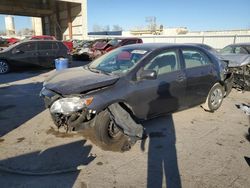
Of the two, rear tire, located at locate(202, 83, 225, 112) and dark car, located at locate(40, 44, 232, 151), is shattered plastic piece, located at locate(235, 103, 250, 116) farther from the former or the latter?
dark car, located at locate(40, 44, 232, 151)

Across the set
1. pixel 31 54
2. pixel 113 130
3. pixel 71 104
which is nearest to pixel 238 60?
pixel 113 130

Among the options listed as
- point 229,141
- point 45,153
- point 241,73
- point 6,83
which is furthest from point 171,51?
point 6,83

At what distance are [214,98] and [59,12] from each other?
31407 mm

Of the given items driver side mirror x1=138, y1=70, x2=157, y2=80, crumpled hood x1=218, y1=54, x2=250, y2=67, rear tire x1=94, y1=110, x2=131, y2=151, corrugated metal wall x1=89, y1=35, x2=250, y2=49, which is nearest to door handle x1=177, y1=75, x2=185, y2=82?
driver side mirror x1=138, y1=70, x2=157, y2=80

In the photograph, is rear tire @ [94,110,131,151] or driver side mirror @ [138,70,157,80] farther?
driver side mirror @ [138,70,157,80]

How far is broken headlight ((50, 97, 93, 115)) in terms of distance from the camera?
3.72 meters

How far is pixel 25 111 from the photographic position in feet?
19.9

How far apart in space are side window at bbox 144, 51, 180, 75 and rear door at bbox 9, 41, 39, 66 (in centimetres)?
948

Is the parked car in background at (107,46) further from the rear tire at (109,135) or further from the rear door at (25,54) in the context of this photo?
the rear tire at (109,135)

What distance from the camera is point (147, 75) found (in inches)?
166

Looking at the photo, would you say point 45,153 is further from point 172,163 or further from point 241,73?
point 241,73

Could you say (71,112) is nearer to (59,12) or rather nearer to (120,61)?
(120,61)

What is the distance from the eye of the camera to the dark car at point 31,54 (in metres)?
11.8

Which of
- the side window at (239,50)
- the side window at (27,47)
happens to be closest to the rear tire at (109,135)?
the side window at (239,50)
